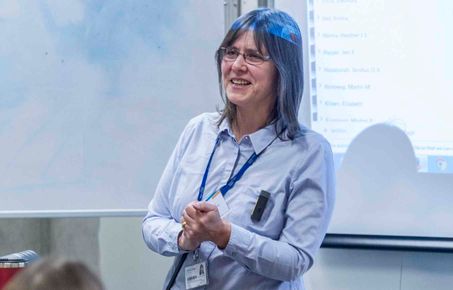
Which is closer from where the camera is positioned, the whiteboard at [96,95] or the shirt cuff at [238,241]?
the shirt cuff at [238,241]

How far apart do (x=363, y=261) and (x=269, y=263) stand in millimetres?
988

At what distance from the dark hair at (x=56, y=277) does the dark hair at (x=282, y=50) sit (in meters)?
1.08

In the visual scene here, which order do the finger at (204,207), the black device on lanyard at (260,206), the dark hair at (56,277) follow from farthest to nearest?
1. the black device on lanyard at (260,206)
2. the finger at (204,207)
3. the dark hair at (56,277)

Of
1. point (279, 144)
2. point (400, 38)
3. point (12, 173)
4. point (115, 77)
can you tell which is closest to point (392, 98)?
point (400, 38)

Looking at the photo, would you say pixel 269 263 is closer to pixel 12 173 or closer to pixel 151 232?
pixel 151 232

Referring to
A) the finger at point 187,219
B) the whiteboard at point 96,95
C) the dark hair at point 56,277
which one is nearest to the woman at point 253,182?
the finger at point 187,219

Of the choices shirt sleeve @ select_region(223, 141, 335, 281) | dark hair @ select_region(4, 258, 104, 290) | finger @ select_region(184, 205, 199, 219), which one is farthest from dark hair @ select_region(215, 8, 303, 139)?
dark hair @ select_region(4, 258, 104, 290)

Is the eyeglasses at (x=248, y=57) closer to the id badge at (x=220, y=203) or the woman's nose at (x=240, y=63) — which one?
the woman's nose at (x=240, y=63)

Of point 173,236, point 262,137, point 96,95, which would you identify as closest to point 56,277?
point 173,236

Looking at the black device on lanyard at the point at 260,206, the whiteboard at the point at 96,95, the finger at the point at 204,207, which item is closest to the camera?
the finger at the point at 204,207

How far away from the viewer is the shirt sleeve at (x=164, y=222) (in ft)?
7.29

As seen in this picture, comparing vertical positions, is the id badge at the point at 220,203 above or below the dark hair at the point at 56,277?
below

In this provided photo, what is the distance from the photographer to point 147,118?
9.83 feet

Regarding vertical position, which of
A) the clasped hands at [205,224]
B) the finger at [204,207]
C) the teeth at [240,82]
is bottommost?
the clasped hands at [205,224]
